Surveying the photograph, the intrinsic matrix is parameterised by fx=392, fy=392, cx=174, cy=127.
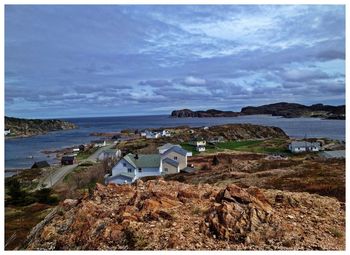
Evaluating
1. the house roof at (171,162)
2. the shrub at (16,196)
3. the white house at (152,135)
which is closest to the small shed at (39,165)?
the shrub at (16,196)

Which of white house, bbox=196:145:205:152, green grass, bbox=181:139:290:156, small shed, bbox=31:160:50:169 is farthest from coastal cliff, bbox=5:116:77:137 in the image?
white house, bbox=196:145:205:152

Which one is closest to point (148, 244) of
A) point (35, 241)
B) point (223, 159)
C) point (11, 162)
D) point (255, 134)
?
point (35, 241)

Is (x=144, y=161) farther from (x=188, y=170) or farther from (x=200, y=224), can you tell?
(x=200, y=224)

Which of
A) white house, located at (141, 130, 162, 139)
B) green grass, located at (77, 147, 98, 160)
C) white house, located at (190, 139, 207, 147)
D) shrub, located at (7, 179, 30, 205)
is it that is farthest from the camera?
Result: white house, located at (141, 130, 162, 139)

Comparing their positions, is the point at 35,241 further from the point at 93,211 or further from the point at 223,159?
the point at 223,159

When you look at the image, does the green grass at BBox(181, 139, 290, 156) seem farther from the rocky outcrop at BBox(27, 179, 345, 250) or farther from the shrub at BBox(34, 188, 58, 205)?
the rocky outcrop at BBox(27, 179, 345, 250)

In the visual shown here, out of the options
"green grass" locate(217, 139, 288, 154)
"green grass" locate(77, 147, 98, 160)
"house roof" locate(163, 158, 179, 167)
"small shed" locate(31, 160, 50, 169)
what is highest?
"house roof" locate(163, 158, 179, 167)
